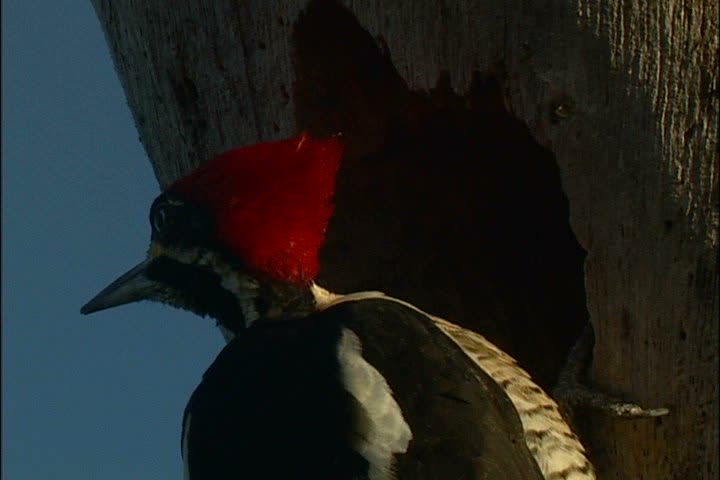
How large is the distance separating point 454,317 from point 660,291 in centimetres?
88

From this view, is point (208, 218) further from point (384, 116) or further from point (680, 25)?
point (680, 25)

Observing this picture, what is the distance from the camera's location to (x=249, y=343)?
3.25 meters

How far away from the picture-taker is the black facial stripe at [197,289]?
3.52 meters

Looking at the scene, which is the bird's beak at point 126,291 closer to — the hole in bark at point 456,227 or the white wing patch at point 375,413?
the hole in bark at point 456,227

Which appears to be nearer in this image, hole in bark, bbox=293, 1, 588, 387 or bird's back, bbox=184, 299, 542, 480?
bird's back, bbox=184, 299, 542, 480

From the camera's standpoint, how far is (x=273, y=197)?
337 cm

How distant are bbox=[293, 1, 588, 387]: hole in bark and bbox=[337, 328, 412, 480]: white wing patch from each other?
813 mm

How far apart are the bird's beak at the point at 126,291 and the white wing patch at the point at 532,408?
375 millimetres

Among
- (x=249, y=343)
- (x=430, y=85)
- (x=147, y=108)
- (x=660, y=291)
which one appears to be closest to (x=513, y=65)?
(x=430, y=85)

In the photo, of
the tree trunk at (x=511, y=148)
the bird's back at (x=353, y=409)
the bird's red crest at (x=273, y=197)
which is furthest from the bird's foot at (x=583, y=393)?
the bird's red crest at (x=273, y=197)

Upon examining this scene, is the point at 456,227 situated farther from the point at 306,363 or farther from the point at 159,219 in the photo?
the point at 306,363

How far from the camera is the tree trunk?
10.3 feet

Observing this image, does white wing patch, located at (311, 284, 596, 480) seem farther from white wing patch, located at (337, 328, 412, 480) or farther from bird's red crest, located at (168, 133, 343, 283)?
white wing patch, located at (337, 328, 412, 480)

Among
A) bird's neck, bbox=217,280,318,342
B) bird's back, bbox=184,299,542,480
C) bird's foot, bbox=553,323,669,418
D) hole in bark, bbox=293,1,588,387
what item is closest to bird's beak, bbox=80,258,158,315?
bird's neck, bbox=217,280,318,342
